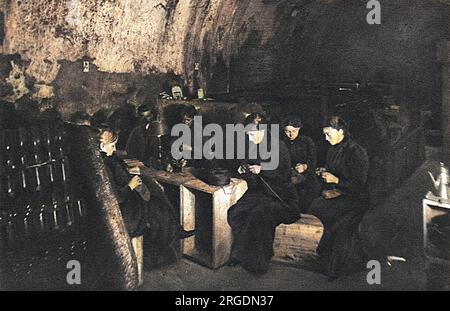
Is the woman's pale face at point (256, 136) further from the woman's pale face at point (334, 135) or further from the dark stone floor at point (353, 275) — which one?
the dark stone floor at point (353, 275)

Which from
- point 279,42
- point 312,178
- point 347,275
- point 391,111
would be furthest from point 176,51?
point 347,275

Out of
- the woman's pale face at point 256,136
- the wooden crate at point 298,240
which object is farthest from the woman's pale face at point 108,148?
the wooden crate at point 298,240

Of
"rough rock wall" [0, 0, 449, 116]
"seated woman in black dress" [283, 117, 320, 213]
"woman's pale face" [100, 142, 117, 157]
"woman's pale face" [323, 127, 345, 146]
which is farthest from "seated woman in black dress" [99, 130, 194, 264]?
"woman's pale face" [323, 127, 345, 146]

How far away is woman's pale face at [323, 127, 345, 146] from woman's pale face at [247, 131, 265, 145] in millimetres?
785

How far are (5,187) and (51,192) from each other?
0.46m

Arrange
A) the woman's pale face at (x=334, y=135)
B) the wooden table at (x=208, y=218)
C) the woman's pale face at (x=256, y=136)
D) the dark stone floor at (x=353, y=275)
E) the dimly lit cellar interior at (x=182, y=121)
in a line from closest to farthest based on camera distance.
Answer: the dimly lit cellar interior at (x=182, y=121), the dark stone floor at (x=353, y=275), the wooden table at (x=208, y=218), the woman's pale face at (x=334, y=135), the woman's pale face at (x=256, y=136)

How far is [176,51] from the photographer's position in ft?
24.2

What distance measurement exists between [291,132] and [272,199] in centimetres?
94

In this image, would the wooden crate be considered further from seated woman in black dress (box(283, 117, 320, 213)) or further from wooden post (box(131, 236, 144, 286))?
wooden post (box(131, 236, 144, 286))

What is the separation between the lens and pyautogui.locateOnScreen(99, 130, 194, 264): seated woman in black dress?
5859 mm

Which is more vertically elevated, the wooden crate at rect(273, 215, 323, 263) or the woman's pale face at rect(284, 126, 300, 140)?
the woman's pale face at rect(284, 126, 300, 140)

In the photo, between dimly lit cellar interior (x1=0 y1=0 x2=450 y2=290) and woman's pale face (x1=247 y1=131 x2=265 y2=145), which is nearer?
dimly lit cellar interior (x1=0 y1=0 x2=450 y2=290)

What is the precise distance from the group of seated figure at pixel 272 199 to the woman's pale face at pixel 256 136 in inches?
0.5

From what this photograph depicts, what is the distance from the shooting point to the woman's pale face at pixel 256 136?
20.9ft
